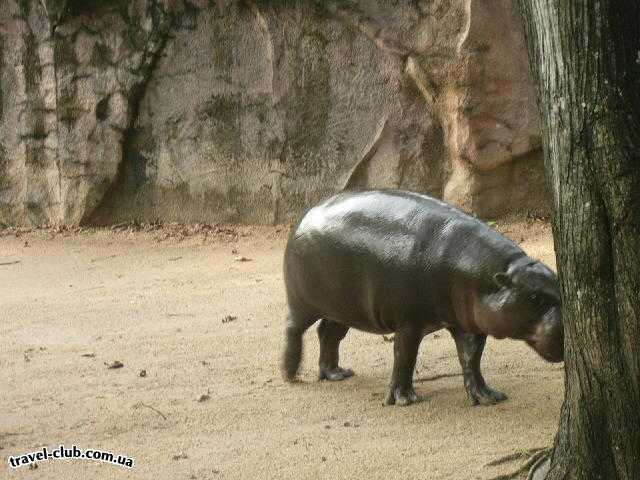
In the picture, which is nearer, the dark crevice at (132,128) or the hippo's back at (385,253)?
the hippo's back at (385,253)

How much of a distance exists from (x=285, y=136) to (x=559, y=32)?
751 centimetres

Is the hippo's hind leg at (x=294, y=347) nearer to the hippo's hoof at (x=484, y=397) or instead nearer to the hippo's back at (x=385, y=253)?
the hippo's back at (x=385, y=253)

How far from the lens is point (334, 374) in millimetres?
5859

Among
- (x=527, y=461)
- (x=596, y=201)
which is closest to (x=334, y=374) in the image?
(x=527, y=461)

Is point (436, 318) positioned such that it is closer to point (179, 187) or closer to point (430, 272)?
point (430, 272)

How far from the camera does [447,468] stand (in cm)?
441

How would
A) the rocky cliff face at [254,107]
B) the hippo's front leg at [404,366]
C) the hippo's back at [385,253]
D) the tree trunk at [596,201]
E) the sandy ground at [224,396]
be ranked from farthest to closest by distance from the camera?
the rocky cliff face at [254,107] < the hippo's front leg at [404,366] < the hippo's back at [385,253] < the sandy ground at [224,396] < the tree trunk at [596,201]

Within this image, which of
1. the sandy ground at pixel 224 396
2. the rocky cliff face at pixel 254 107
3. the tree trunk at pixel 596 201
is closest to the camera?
the tree trunk at pixel 596 201

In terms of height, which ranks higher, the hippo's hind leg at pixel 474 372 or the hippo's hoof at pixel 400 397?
the hippo's hind leg at pixel 474 372

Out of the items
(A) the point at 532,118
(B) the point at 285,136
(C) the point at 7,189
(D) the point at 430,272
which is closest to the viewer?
(D) the point at 430,272

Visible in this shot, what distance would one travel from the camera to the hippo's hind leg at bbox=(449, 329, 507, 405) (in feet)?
17.3

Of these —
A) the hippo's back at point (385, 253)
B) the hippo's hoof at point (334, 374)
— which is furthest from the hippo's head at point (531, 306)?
the hippo's hoof at point (334, 374)

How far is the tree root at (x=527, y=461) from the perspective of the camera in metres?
4.18

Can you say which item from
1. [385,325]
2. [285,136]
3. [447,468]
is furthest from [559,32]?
[285,136]
